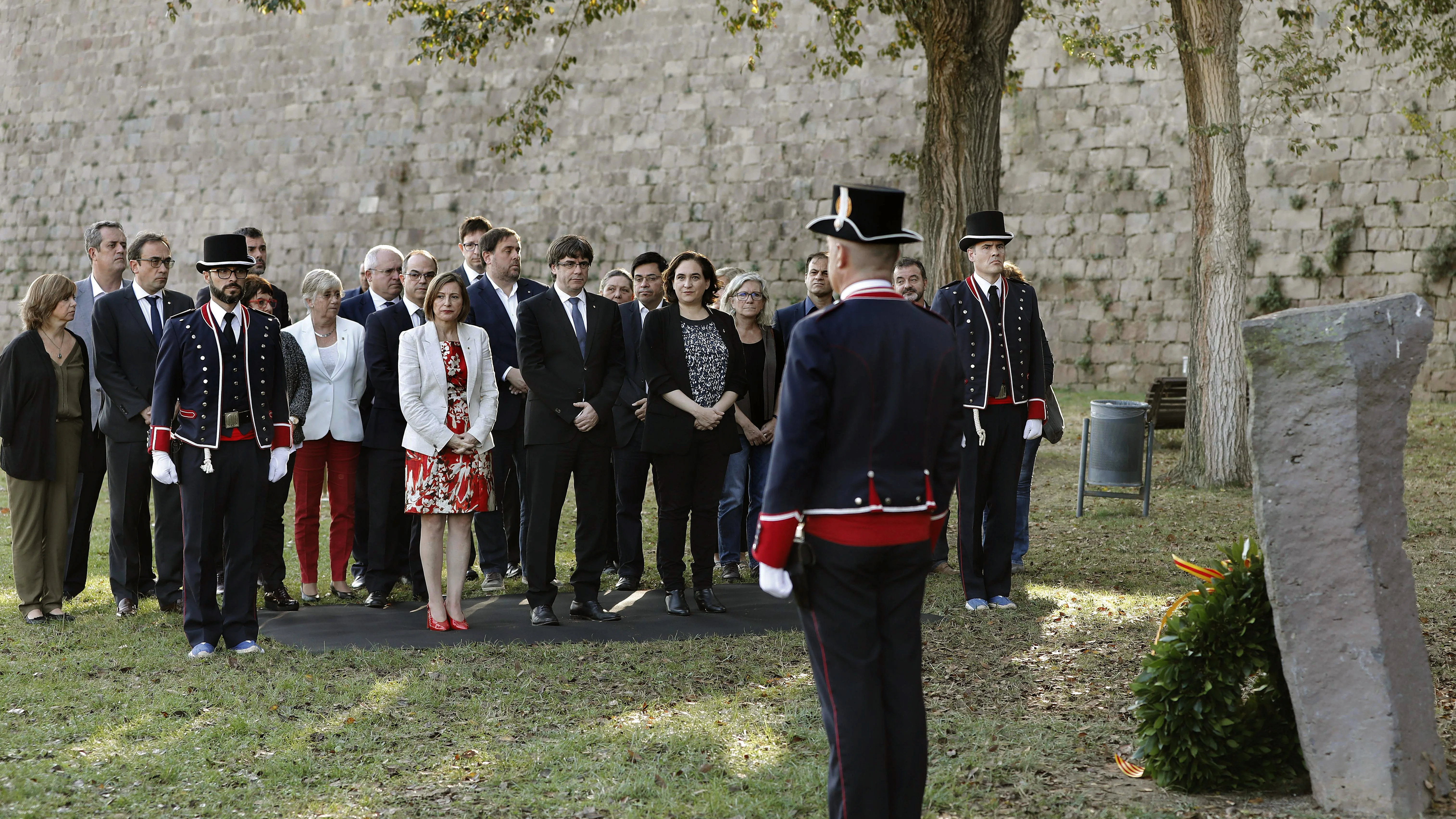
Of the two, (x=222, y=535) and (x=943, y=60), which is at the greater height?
(x=943, y=60)

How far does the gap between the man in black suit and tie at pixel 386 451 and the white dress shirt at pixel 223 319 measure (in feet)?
2.88

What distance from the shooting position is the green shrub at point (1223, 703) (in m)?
3.43

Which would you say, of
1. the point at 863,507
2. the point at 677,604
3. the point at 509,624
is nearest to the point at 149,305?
the point at 509,624

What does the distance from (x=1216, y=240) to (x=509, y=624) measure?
667 centimetres

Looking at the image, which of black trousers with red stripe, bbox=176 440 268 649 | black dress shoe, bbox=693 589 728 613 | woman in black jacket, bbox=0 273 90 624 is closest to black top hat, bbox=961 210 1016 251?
black dress shoe, bbox=693 589 728 613

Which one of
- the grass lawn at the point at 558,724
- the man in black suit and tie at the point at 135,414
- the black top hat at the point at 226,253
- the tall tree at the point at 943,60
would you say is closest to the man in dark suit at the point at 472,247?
the man in black suit and tie at the point at 135,414

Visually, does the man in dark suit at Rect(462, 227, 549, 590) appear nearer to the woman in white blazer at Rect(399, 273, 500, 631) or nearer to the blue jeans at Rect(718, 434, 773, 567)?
the woman in white blazer at Rect(399, 273, 500, 631)

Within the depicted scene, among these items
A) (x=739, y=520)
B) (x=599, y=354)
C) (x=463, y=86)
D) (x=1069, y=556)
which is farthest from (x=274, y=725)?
(x=463, y=86)

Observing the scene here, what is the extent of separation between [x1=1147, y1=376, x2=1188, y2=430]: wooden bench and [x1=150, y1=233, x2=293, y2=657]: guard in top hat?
8.25 m

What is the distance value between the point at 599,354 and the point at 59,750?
272cm

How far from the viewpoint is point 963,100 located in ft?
30.0

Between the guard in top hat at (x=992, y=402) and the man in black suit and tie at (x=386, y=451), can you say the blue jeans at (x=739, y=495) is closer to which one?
the guard in top hat at (x=992, y=402)

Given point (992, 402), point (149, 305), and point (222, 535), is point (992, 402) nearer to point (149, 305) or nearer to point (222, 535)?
point (222, 535)

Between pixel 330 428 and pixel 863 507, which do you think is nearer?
pixel 863 507
